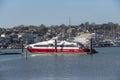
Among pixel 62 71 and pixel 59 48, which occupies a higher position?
pixel 59 48

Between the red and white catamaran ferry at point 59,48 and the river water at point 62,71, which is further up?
the red and white catamaran ferry at point 59,48

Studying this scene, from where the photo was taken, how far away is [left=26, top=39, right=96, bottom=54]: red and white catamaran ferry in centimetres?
6499

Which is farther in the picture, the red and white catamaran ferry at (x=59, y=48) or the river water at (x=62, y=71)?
the red and white catamaran ferry at (x=59, y=48)

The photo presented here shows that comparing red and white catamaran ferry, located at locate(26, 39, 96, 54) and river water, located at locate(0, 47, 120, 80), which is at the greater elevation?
red and white catamaran ferry, located at locate(26, 39, 96, 54)

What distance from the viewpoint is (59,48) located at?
2613 inches

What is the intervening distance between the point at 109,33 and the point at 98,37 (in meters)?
11.9

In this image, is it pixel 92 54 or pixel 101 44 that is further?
pixel 101 44

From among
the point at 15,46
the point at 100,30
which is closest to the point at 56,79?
the point at 15,46

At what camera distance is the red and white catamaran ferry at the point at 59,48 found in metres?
65.0

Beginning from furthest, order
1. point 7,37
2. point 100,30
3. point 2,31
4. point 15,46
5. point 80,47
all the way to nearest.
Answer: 1. point 100,30
2. point 2,31
3. point 7,37
4. point 15,46
5. point 80,47

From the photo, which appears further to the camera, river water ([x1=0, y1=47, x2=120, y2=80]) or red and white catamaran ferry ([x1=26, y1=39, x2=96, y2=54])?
red and white catamaran ferry ([x1=26, y1=39, x2=96, y2=54])

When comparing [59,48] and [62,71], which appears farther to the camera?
[59,48]

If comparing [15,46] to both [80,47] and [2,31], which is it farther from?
[80,47]

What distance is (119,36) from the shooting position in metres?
140
